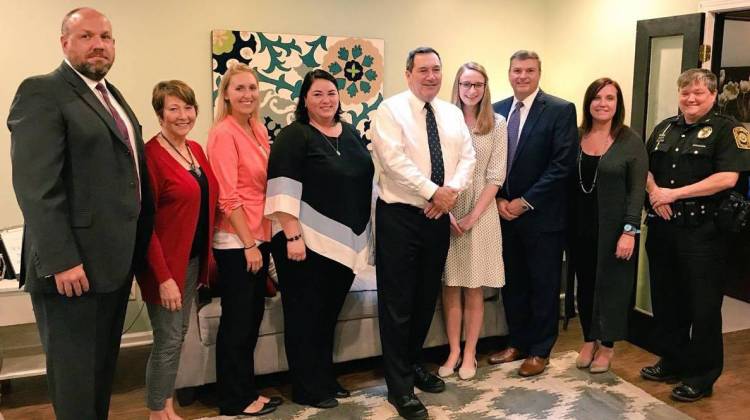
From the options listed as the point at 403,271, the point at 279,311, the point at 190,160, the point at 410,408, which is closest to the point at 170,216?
the point at 190,160

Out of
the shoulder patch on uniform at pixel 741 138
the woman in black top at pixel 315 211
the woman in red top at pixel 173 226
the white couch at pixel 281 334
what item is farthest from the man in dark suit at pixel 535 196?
the woman in red top at pixel 173 226

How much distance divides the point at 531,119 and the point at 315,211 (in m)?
1.20

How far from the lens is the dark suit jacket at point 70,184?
1746mm

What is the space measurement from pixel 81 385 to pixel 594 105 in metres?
2.50

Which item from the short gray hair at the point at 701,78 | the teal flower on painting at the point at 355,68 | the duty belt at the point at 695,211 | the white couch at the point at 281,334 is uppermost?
the teal flower on painting at the point at 355,68

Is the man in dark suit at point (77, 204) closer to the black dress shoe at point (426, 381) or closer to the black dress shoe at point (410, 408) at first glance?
the black dress shoe at point (410, 408)

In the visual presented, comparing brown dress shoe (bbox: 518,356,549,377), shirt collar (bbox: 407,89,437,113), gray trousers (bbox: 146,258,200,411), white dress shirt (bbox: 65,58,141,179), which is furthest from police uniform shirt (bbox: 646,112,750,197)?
white dress shirt (bbox: 65,58,141,179)

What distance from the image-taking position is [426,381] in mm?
2963

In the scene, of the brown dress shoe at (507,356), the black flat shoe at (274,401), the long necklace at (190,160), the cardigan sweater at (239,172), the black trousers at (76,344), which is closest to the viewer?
the black trousers at (76,344)

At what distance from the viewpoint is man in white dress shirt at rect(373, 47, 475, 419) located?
2.63 metres

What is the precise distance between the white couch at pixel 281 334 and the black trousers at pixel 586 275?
45 cm

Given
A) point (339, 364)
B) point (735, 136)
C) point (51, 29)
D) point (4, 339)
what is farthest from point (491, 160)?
point (4, 339)

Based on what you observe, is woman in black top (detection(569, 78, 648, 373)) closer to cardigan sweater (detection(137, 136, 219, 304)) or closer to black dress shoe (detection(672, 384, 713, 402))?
black dress shoe (detection(672, 384, 713, 402))

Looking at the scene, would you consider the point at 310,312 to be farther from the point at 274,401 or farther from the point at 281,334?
the point at 274,401
